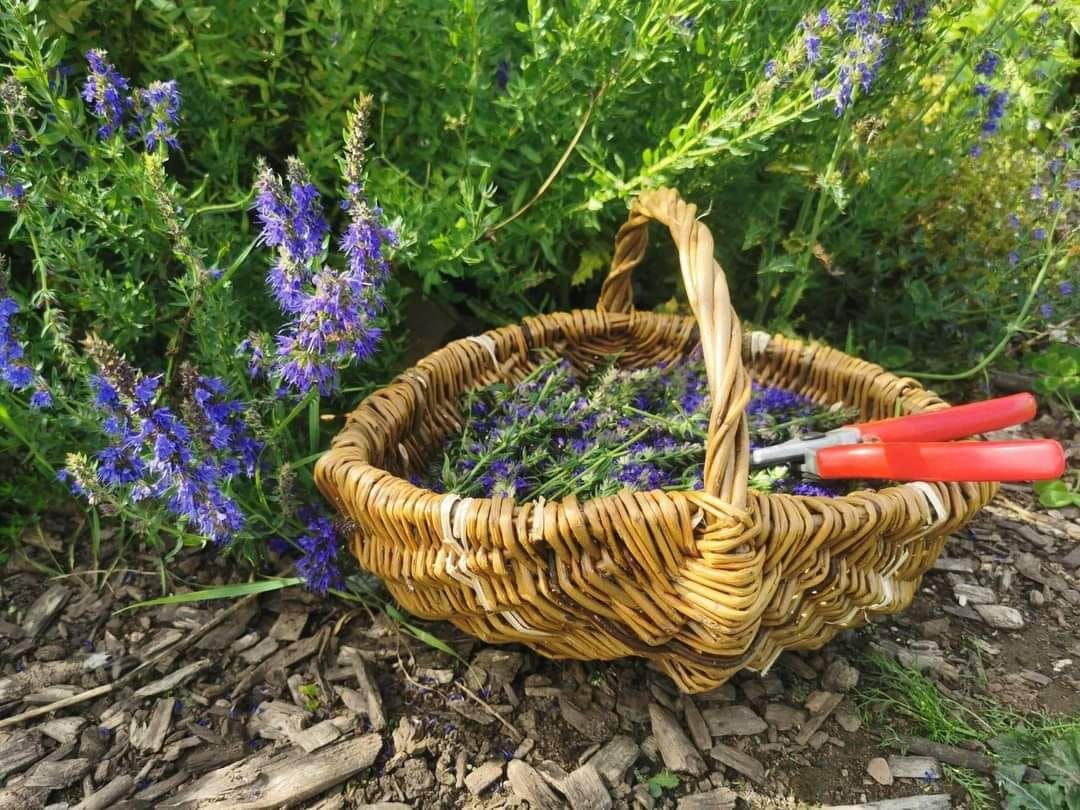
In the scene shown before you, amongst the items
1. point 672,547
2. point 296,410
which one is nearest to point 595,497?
point 672,547

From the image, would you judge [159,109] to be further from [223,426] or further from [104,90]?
[223,426]

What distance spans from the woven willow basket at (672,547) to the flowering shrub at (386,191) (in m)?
0.22

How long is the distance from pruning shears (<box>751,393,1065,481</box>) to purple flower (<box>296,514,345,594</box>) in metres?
0.82

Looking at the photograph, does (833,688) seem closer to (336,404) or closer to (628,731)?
(628,731)

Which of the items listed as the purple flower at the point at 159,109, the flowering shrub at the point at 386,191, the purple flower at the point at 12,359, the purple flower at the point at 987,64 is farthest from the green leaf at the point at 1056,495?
the purple flower at the point at 12,359

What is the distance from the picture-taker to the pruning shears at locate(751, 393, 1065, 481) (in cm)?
125

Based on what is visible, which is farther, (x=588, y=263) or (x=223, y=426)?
(x=588, y=263)

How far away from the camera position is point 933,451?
4.33 feet

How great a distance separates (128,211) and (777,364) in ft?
4.55

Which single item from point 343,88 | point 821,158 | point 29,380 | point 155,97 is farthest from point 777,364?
point 29,380

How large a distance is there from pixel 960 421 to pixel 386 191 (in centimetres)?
125

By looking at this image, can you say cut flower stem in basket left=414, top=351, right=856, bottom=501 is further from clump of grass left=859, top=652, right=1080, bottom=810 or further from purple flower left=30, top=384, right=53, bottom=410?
purple flower left=30, top=384, right=53, bottom=410

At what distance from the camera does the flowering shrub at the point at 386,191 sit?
1.40 m

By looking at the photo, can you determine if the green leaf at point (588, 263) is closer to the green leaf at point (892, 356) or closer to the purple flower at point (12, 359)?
the green leaf at point (892, 356)
